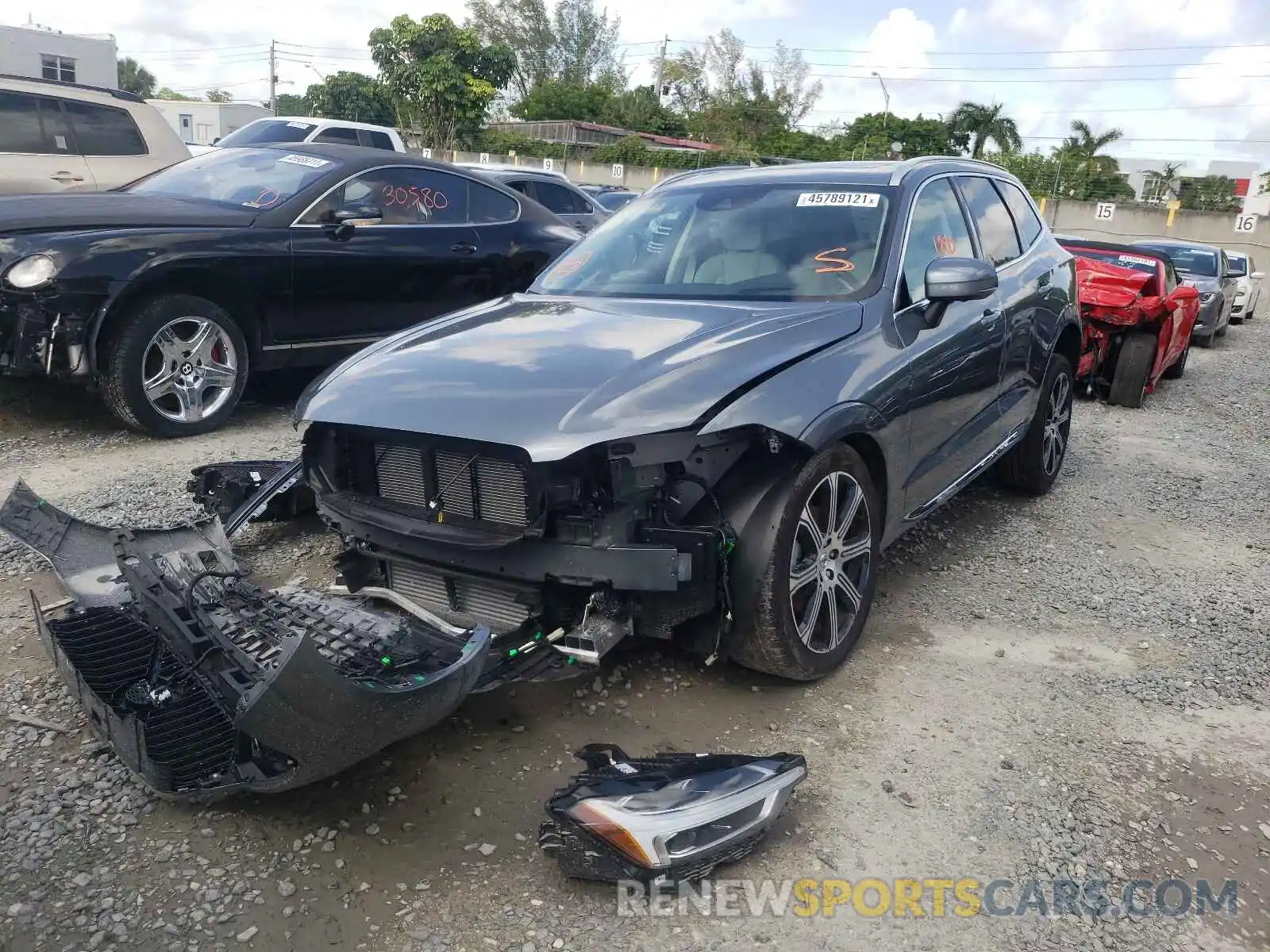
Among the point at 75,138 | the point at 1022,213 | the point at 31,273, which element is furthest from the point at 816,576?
the point at 75,138

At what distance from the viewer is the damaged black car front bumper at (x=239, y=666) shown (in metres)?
2.33

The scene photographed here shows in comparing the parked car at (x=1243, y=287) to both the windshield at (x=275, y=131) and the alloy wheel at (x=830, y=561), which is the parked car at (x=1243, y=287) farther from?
the alloy wheel at (x=830, y=561)

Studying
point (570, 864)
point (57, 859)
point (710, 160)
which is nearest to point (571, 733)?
point (570, 864)

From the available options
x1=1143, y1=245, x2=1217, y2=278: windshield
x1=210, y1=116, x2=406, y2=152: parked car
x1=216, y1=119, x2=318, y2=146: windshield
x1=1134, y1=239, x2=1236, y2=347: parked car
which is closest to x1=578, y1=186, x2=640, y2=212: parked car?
x1=210, y1=116, x2=406, y2=152: parked car

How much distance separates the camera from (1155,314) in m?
8.81

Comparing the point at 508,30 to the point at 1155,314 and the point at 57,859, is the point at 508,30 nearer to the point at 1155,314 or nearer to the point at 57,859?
the point at 1155,314

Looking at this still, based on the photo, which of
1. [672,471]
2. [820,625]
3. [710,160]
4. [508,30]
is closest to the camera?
[672,471]

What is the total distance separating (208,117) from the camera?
42.9 meters

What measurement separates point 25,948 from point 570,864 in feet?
3.98

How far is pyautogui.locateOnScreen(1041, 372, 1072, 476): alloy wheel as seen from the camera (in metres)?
5.67

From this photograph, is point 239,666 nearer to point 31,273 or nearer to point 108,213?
point 31,273

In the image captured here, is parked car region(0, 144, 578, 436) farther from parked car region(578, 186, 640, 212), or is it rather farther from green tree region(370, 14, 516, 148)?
green tree region(370, 14, 516, 148)

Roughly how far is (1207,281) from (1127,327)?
25.2 ft

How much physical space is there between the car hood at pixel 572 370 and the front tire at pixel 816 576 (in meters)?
0.42
